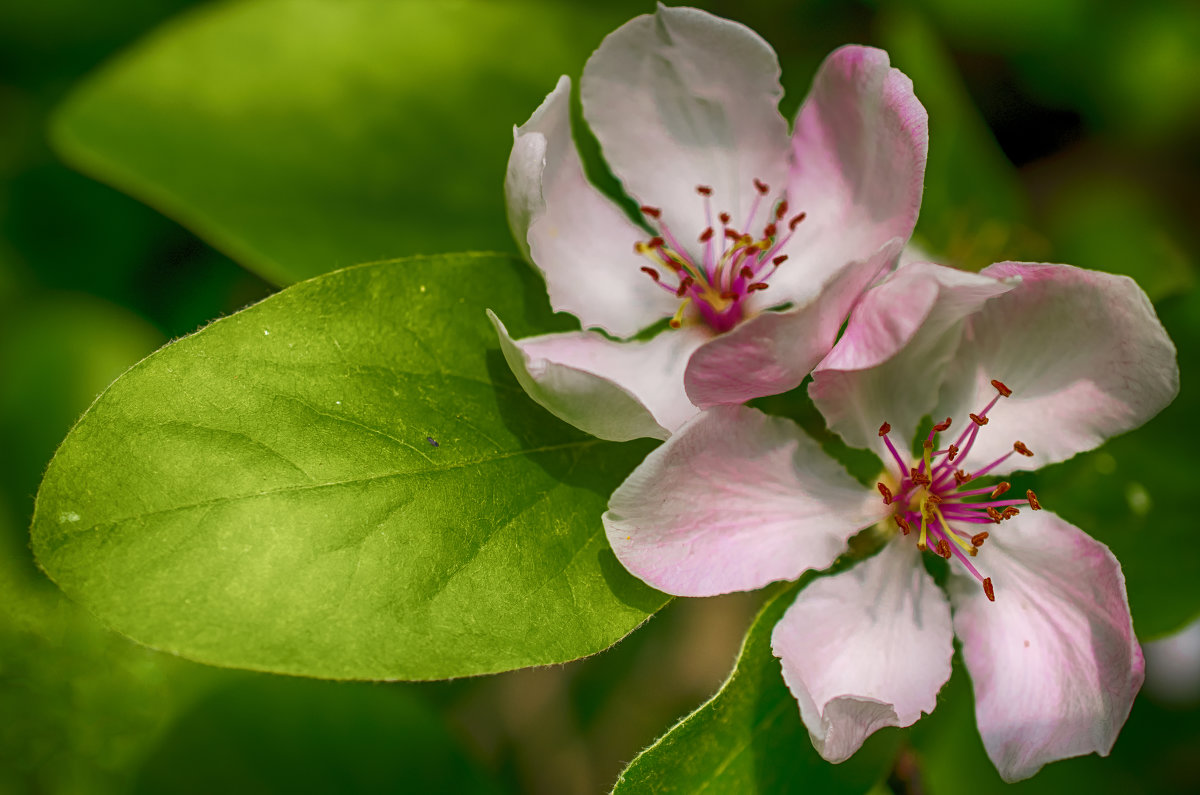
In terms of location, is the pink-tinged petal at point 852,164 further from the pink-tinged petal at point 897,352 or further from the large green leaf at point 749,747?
the large green leaf at point 749,747

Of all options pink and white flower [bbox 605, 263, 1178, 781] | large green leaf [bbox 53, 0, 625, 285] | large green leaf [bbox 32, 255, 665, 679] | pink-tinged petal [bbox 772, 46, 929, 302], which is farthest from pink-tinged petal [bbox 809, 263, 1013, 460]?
large green leaf [bbox 53, 0, 625, 285]

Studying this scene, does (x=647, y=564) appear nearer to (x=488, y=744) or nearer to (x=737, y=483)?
(x=737, y=483)

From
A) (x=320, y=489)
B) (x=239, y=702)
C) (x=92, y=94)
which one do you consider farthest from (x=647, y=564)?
(x=92, y=94)

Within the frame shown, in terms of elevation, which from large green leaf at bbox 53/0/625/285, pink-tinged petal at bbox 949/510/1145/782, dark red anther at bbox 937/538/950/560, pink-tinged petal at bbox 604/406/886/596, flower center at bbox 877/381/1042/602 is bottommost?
pink-tinged petal at bbox 949/510/1145/782

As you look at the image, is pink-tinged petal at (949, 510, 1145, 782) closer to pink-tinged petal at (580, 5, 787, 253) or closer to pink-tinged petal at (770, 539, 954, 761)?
pink-tinged petal at (770, 539, 954, 761)

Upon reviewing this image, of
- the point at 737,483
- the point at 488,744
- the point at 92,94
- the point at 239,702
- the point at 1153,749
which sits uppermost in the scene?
the point at 92,94

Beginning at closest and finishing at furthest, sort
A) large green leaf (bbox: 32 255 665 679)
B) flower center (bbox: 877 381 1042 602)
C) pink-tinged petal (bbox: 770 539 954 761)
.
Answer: large green leaf (bbox: 32 255 665 679) → pink-tinged petal (bbox: 770 539 954 761) → flower center (bbox: 877 381 1042 602)
